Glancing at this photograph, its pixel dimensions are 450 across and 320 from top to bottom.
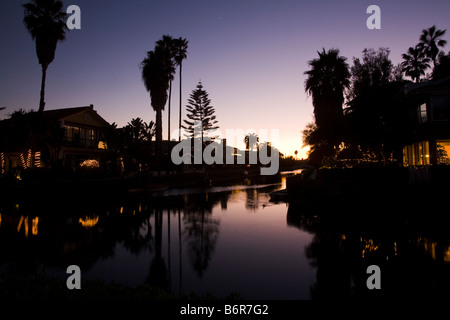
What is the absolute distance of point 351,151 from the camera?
94.9 ft

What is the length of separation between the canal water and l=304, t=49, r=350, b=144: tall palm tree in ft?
65.8

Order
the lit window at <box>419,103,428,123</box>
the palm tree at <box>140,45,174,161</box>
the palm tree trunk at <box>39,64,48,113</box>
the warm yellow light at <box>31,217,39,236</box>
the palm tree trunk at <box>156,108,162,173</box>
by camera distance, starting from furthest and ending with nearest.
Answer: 1. the palm tree at <box>140,45,174,161</box>
2. the palm tree trunk at <box>156,108,162,173</box>
3. the palm tree trunk at <box>39,64,48,113</box>
4. the lit window at <box>419,103,428,123</box>
5. the warm yellow light at <box>31,217,39,236</box>

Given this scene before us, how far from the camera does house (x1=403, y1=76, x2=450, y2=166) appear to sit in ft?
66.1

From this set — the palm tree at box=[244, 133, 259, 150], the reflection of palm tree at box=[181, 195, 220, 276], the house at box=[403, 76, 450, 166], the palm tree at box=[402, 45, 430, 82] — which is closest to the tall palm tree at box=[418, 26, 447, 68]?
the palm tree at box=[402, 45, 430, 82]

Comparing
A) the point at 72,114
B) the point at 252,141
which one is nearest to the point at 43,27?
the point at 72,114

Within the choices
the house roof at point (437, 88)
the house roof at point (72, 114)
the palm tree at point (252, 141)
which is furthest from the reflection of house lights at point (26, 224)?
the palm tree at point (252, 141)

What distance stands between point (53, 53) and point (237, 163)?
49.0m

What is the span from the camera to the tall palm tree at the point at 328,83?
2914cm

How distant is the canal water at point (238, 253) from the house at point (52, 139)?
1625 centimetres

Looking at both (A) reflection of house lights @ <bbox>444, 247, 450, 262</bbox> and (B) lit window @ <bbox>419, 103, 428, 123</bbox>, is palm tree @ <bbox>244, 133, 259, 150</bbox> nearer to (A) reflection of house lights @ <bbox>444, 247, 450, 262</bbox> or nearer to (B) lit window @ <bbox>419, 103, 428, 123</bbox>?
(B) lit window @ <bbox>419, 103, 428, 123</bbox>

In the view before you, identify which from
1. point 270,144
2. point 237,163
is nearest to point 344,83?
point 237,163

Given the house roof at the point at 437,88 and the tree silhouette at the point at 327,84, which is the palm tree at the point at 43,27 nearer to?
the tree silhouette at the point at 327,84

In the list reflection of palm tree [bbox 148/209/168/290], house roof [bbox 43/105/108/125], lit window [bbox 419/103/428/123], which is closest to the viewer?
reflection of palm tree [bbox 148/209/168/290]
